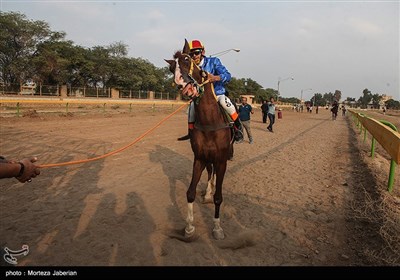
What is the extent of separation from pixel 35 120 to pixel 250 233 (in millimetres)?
17527

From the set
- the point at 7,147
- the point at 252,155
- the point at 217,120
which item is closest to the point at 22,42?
the point at 7,147

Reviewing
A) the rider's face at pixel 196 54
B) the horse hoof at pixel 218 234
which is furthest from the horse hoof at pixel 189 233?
the rider's face at pixel 196 54

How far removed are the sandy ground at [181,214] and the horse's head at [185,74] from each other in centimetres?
217

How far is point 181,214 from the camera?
491 centimetres

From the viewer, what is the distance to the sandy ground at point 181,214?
3627 mm

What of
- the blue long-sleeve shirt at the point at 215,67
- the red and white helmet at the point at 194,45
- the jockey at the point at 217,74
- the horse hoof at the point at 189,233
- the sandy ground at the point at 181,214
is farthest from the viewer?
the blue long-sleeve shirt at the point at 215,67

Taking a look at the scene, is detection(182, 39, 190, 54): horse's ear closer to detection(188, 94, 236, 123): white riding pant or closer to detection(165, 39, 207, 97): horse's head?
detection(165, 39, 207, 97): horse's head

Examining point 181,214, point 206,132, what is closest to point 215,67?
point 206,132

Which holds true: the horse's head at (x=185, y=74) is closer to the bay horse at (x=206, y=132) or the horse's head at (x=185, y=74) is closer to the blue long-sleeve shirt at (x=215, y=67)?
the bay horse at (x=206, y=132)

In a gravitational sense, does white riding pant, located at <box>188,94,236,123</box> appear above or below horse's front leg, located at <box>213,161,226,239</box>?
above

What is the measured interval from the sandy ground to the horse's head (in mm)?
2172

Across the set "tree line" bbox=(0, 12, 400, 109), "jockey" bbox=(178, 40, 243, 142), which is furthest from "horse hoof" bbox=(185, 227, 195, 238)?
"tree line" bbox=(0, 12, 400, 109)

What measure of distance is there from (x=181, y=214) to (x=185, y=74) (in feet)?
8.19

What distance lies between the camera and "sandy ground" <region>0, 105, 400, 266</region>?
3627 millimetres
